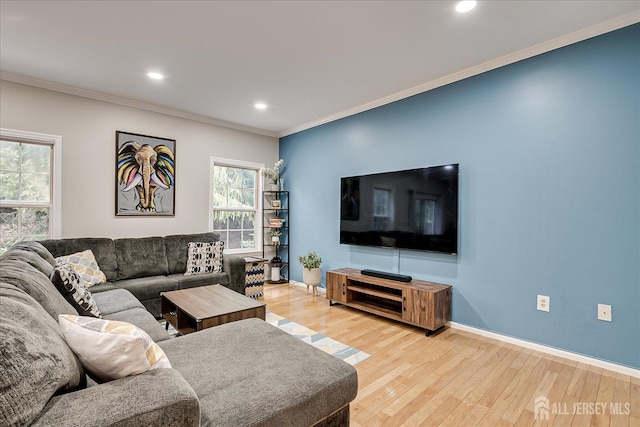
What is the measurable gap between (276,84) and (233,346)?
9.03ft

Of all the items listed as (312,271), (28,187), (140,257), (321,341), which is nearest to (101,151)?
(28,187)

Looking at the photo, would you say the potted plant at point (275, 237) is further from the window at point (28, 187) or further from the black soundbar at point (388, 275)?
the window at point (28, 187)

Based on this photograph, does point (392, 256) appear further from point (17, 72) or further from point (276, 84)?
point (17, 72)

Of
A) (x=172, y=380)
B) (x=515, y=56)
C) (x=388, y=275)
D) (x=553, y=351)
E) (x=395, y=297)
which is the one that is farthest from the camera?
(x=388, y=275)

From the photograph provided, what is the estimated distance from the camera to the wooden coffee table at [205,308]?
90.9 inches

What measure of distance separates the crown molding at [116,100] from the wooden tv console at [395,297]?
9.09 feet

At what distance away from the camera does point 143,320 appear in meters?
2.13

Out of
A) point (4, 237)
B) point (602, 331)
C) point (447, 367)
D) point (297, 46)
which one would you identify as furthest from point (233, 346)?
point (4, 237)

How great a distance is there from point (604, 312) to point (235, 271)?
3.56 m

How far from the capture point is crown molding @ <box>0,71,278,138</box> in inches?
125

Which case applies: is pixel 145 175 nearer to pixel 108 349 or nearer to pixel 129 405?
pixel 108 349

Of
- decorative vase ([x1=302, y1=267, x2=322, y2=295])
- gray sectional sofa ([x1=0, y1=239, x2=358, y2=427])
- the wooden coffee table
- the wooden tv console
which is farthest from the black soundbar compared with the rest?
gray sectional sofa ([x1=0, y1=239, x2=358, y2=427])

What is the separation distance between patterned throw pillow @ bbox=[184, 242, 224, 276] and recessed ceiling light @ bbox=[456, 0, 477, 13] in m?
3.54

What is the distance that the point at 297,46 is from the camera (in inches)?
104
